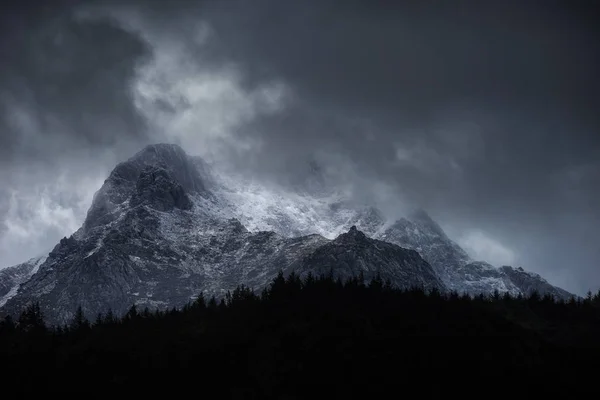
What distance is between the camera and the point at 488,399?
198 m

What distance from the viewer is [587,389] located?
198 meters

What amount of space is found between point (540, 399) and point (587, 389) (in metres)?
10.8

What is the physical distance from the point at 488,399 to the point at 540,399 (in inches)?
432

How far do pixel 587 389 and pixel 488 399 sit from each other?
70.4 ft

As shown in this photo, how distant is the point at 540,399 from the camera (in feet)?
644
